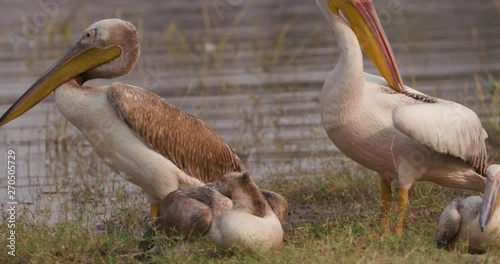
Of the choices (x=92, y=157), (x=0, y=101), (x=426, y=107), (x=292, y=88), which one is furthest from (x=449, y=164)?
(x=0, y=101)

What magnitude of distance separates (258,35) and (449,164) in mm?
8036

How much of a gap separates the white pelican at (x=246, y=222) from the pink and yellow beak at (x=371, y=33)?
4.70 ft

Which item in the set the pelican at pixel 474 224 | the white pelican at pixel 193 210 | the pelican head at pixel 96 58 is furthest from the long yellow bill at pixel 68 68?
the pelican at pixel 474 224

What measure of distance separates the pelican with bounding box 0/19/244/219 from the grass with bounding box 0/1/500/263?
1.46 feet

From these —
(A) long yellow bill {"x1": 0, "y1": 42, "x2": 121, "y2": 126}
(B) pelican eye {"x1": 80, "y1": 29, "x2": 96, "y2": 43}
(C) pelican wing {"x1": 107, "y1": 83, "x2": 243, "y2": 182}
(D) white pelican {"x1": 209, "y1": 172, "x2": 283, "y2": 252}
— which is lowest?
(D) white pelican {"x1": 209, "y1": 172, "x2": 283, "y2": 252}

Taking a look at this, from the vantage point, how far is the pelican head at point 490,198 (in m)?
6.11

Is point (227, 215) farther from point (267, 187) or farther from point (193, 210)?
point (267, 187)

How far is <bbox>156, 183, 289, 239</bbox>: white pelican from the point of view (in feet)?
20.4

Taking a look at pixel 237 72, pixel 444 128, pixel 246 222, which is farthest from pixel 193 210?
pixel 237 72

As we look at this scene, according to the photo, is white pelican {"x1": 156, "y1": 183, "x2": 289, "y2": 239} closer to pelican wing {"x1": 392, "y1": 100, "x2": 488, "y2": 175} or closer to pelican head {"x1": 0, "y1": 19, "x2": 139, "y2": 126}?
pelican wing {"x1": 392, "y1": 100, "x2": 488, "y2": 175}

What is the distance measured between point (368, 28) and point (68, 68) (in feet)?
6.63

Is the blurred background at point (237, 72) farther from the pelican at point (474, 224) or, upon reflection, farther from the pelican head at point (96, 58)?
the pelican at point (474, 224)

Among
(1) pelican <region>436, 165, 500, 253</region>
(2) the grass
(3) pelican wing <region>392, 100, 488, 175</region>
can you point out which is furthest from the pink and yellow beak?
(1) pelican <region>436, 165, 500, 253</region>

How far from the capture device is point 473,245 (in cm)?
628
